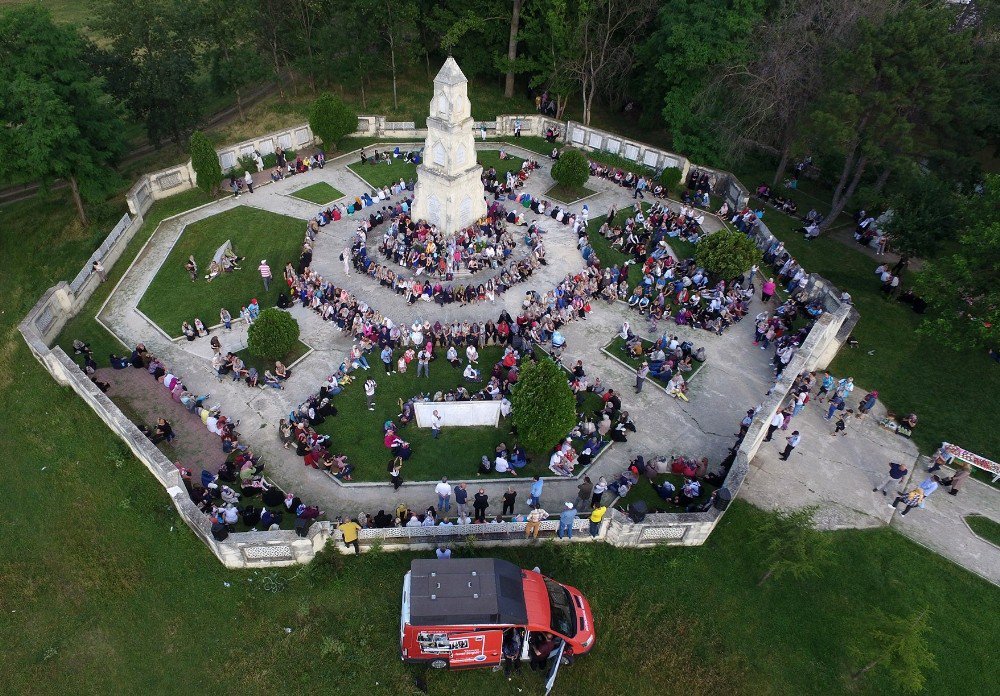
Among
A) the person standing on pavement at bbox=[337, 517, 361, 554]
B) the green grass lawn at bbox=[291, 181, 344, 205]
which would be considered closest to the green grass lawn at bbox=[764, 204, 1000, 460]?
the person standing on pavement at bbox=[337, 517, 361, 554]

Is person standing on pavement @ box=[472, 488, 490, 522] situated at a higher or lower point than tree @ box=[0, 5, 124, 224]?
lower

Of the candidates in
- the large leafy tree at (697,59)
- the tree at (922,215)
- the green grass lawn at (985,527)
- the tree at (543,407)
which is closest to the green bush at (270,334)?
the tree at (543,407)

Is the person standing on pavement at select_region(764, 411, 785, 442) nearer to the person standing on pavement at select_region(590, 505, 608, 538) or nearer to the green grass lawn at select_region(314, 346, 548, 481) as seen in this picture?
the person standing on pavement at select_region(590, 505, 608, 538)

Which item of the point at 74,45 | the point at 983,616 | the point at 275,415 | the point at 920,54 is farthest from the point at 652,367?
the point at 74,45

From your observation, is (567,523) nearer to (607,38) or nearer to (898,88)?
(898,88)

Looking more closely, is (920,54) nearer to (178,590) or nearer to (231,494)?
(231,494)

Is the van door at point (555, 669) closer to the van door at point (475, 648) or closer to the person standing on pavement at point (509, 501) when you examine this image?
the van door at point (475, 648)
